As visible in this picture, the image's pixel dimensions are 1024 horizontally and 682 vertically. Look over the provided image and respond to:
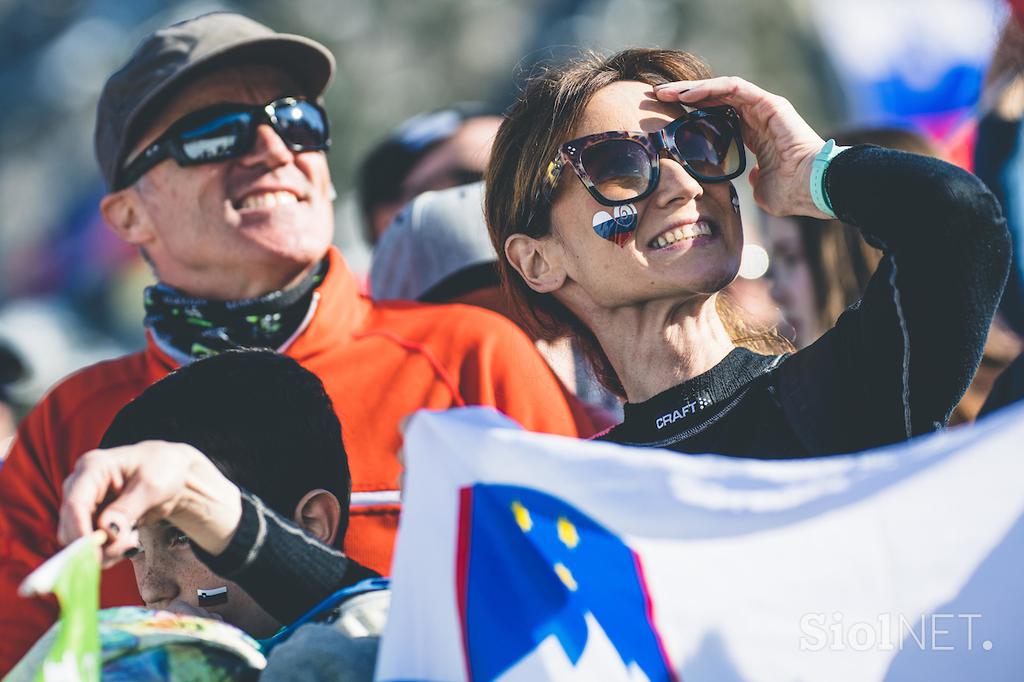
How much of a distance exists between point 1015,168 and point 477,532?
7.06 ft

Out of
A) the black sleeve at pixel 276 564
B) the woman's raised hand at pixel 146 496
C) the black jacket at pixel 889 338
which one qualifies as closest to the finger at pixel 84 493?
the woman's raised hand at pixel 146 496

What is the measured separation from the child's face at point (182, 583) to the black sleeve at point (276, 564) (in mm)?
57

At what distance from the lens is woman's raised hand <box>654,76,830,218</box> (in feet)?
7.91

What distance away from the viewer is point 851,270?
3.83 meters

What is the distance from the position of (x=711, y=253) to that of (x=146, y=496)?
1021 millimetres

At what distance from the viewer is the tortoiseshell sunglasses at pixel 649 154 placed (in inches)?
95.3

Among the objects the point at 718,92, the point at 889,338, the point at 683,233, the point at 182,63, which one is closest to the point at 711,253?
the point at 683,233

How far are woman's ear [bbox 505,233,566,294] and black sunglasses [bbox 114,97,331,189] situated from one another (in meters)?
0.92

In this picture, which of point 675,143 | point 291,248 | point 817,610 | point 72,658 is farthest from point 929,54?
point 72,658

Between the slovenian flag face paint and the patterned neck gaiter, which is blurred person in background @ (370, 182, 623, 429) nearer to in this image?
the patterned neck gaiter

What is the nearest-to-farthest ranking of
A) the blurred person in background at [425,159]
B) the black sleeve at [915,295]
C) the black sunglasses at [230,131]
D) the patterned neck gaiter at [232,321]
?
1. the black sleeve at [915,295]
2. the patterned neck gaiter at [232,321]
3. the black sunglasses at [230,131]
4. the blurred person in background at [425,159]

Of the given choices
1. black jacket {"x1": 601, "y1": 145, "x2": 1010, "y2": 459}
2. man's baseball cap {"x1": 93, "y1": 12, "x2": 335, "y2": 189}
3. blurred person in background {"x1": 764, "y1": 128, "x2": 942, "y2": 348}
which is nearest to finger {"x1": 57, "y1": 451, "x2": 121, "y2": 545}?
black jacket {"x1": 601, "y1": 145, "x2": 1010, "y2": 459}

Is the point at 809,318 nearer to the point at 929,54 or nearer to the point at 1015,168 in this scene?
the point at 1015,168

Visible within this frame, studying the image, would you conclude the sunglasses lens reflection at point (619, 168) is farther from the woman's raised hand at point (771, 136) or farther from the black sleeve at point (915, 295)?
the black sleeve at point (915, 295)
